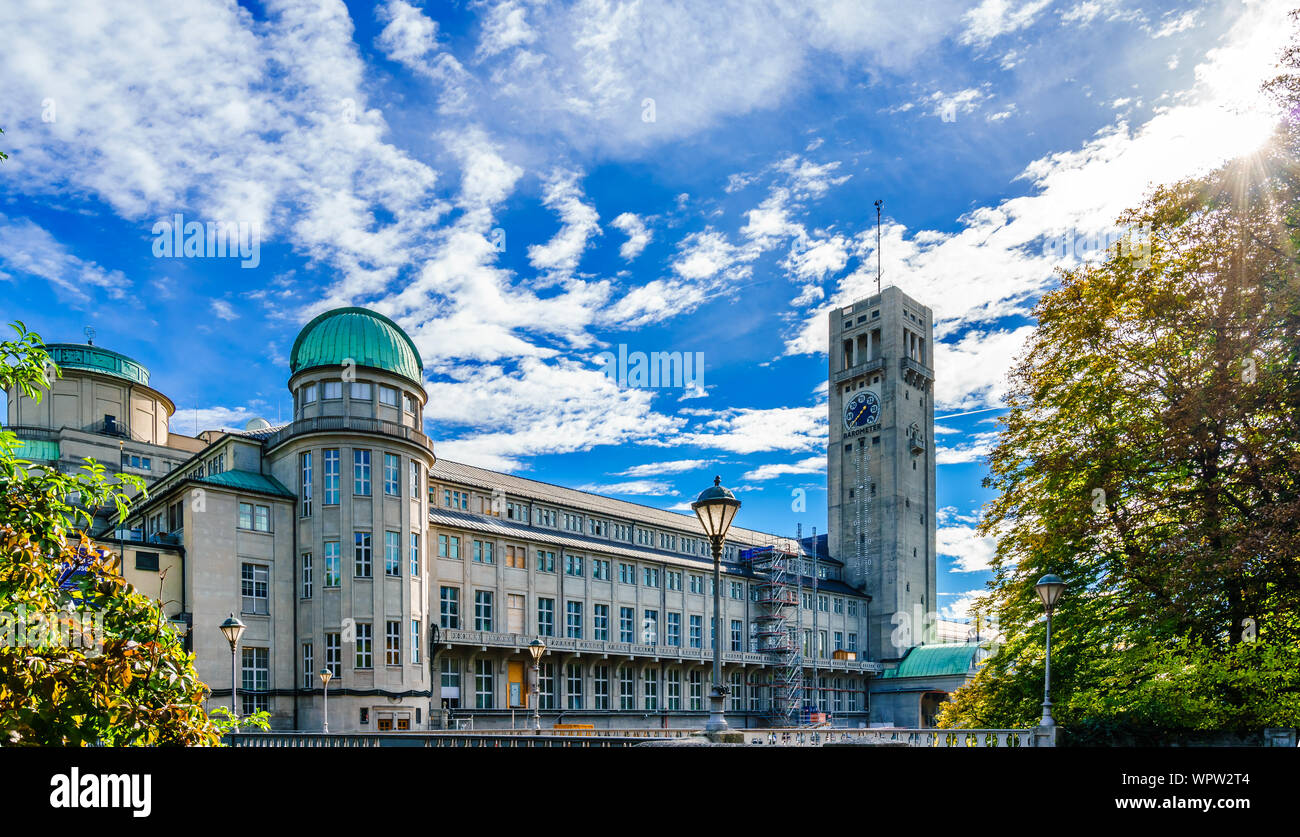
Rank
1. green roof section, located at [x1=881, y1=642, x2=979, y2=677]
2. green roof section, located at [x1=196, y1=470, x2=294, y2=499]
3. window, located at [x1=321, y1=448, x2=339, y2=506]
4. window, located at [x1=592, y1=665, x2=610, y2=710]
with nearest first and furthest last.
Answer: green roof section, located at [x1=196, y1=470, x2=294, y2=499] < window, located at [x1=321, y1=448, x2=339, y2=506] < window, located at [x1=592, y1=665, x2=610, y2=710] < green roof section, located at [x1=881, y1=642, x2=979, y2=677]

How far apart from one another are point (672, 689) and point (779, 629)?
48.5 ft

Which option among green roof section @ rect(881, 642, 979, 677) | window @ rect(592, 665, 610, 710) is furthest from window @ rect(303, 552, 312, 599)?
green roof section @ rect(881, 642, 979, 677)

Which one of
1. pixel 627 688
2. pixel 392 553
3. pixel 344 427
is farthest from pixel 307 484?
pixel 627 688

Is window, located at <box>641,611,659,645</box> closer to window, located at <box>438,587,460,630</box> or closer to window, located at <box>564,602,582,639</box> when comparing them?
window, located at <box>564,602,582,639</box>

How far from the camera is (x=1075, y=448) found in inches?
976

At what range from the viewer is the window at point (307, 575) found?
50.3m

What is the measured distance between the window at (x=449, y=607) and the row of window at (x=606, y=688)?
2.84 meters

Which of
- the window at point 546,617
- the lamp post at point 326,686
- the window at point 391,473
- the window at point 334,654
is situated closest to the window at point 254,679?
the lamp post at point 326,686

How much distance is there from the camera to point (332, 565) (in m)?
50.3

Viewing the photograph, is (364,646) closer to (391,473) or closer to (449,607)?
(391,473)

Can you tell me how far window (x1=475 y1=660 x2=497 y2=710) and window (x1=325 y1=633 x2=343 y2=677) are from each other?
498 inches

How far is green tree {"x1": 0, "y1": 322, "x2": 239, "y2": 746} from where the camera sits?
6.70 meters
